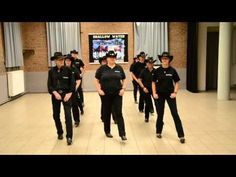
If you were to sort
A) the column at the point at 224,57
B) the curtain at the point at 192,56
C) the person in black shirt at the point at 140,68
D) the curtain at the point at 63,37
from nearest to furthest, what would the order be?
the person in black shirt at the point at 140,68 → the column at the point at 224,57 → the curtain at the point at 192,56 → the curtain at the point at 63,37

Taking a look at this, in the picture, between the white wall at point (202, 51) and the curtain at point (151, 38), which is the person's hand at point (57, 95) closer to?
the curtain at point (151, 38)

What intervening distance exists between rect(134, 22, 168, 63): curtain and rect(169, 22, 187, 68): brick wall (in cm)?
34

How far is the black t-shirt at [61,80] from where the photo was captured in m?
5.13

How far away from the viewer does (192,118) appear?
23.4ft

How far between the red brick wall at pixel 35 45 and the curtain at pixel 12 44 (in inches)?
33.7

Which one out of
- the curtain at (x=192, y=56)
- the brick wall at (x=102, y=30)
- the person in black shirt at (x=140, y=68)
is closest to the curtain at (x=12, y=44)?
the brick wall at (x=102, y=30)

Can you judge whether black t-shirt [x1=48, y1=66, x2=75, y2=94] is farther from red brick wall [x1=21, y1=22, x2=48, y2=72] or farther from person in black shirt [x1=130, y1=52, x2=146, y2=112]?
red brick wall [x1=21, y1=22, x2=48, y2=72]

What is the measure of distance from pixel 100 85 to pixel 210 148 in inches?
84.3

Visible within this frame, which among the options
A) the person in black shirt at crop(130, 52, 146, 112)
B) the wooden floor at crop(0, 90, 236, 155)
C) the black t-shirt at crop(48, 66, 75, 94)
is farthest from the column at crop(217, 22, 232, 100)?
the black t-shirt at crop(48, 66, 75, 94)

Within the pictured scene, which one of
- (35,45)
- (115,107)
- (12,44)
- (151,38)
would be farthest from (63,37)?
(115,107)

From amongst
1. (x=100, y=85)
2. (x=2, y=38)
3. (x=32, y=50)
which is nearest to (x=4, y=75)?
(x=2, y=38)
